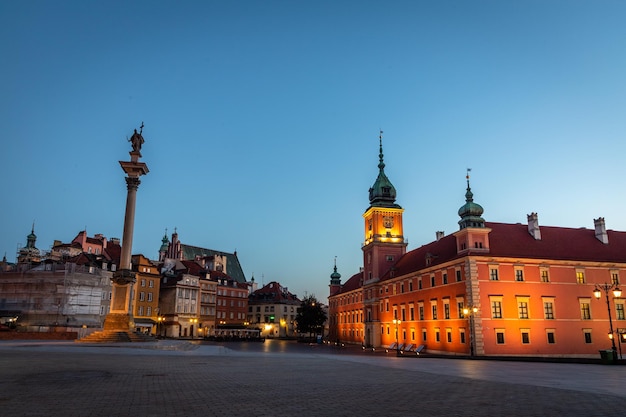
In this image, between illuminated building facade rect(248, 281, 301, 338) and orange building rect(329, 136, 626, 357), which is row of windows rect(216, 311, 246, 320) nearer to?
illuminated building facade rect(248, 281, 301, 338)

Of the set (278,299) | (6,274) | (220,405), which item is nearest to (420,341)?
(220,405)

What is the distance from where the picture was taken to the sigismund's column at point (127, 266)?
37.6 m

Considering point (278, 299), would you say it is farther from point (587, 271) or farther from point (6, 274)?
point (587, 271)

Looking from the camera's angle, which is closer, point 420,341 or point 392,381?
point 392,381

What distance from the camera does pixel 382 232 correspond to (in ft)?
255

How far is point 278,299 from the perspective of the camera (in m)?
124

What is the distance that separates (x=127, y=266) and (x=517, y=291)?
1445 inches

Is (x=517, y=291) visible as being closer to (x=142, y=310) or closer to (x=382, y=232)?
(x=382, y=232)

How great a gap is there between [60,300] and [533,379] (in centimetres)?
6116

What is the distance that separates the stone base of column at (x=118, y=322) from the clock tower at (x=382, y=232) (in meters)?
43.9

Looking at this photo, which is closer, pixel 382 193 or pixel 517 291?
pixel 517 291

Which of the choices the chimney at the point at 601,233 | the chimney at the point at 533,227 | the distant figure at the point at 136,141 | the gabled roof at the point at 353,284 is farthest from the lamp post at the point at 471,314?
the gabled roof at the point at 353,284

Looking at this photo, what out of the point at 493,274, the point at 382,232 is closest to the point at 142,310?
the point at 382,232

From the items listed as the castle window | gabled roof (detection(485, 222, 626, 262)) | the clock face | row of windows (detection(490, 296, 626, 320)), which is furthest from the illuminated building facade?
row of windows (detection(490, 296, 626, 320))
